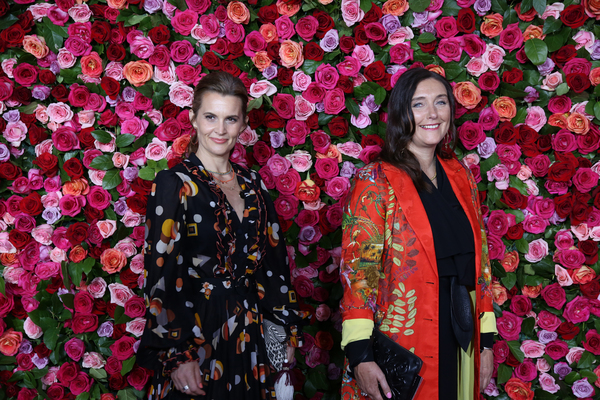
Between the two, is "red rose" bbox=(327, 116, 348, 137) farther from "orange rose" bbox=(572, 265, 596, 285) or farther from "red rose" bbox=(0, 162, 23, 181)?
"red rose" bbox=(0, 162, 23, 181)

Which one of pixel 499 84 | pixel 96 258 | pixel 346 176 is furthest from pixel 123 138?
pixel 499 84

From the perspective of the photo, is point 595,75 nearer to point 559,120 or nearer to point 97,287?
point 559,120

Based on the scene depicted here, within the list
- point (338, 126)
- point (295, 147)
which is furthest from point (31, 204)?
point (338, 126)

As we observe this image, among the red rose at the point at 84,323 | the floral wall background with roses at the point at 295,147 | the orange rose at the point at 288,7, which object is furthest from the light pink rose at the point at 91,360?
the orange rose at the point at 288,7

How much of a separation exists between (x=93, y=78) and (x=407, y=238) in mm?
1738

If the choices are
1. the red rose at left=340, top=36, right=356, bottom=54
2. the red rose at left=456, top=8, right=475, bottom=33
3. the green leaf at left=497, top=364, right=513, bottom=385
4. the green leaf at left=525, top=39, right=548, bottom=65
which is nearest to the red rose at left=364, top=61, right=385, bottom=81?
the red rose at left=340, top=36, right=356, bottom=54

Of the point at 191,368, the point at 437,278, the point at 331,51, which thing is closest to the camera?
the point at 191,368

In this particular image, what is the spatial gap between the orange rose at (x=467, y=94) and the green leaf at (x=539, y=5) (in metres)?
0.50

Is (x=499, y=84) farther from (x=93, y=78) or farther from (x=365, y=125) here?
(x=93, y=78)

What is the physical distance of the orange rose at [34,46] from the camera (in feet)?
6.90

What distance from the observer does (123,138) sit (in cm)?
214

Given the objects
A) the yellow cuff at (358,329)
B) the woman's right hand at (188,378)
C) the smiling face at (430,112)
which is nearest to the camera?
the woman's right hand at (188,378)

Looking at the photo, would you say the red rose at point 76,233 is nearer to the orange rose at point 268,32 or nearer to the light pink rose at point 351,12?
the orange rose at point 268,32

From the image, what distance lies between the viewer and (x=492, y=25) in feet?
7.41
